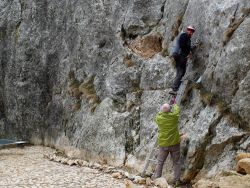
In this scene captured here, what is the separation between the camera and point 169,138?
16.3m

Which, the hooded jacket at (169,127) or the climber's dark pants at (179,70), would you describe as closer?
the hooded jacket at (169,127)

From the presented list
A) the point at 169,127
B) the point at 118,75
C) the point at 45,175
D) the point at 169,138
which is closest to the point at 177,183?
the point at 169,138

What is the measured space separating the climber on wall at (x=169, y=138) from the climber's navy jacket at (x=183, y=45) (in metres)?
3.05

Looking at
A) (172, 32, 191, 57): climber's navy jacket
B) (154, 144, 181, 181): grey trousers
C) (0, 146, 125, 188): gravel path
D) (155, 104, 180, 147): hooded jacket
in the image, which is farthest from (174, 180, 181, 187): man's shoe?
(172, 32, 191, 57): climber's navy jacket

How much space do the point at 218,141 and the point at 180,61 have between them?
4809mm

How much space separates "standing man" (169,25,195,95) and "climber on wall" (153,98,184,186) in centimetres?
228

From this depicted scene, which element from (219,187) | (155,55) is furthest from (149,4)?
(219,187)

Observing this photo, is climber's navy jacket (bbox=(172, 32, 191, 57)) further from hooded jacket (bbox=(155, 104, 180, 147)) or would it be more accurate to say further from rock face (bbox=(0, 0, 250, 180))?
hooded jacket (bbox=(155, 104, 180, 147))

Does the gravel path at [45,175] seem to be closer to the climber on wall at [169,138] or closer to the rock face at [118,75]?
the climber on wall at [169,138]

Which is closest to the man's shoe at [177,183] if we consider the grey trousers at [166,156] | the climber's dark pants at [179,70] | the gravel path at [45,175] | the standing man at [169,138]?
the standing man at [169,138]

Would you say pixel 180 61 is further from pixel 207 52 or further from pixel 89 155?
pixel 89 155

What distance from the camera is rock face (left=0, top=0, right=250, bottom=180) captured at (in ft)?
51.4

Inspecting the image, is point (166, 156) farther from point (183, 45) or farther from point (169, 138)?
point (183, 45)

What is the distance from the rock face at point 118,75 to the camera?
15680 millimetres
